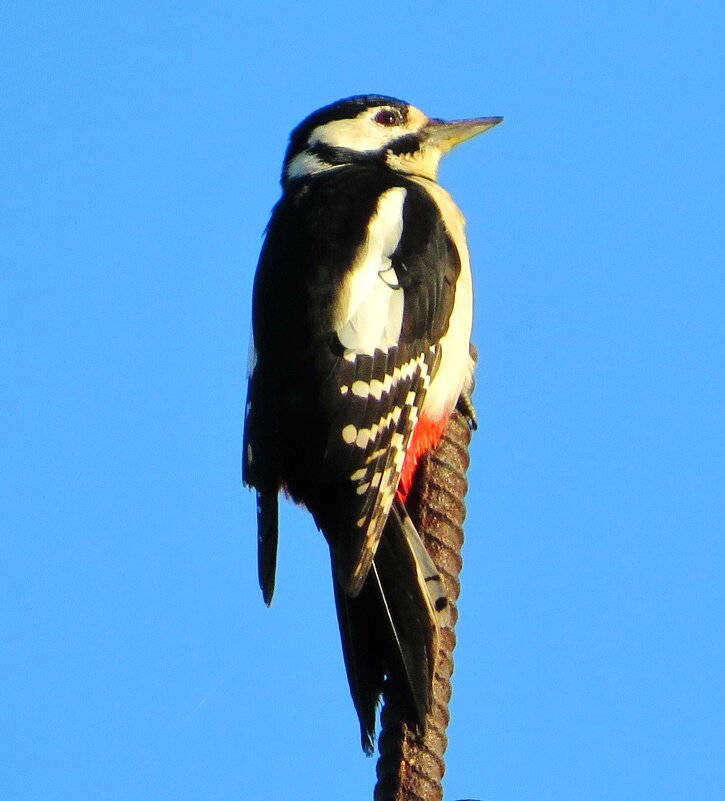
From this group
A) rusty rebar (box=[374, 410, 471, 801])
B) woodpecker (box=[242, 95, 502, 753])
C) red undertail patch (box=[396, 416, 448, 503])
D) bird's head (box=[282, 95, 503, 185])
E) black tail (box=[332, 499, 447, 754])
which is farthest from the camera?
bird's head (box=[282, 95, 503, 185])

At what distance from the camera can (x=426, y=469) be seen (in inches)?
127

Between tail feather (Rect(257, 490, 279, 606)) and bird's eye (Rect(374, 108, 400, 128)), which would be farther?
bird's eye (Rect(374, 108, 400, 128))

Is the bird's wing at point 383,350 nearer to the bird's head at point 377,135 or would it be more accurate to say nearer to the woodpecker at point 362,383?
the woodpecker at point 362,383

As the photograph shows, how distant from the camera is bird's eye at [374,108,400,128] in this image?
4.94m

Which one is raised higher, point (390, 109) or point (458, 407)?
point (390, 109)

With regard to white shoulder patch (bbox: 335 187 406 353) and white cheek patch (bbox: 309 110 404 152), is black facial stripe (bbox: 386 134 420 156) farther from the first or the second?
white shoulder patch (bbox: 335 187 406 353)

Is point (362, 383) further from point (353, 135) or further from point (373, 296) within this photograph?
point (353, 135)

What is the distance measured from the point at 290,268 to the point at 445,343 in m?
0.49

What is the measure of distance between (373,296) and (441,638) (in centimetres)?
114

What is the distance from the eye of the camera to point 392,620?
10.5ft

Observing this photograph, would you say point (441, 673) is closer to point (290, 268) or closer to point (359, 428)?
point (359, 428)

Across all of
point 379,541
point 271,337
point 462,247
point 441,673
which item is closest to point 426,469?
point 379,541

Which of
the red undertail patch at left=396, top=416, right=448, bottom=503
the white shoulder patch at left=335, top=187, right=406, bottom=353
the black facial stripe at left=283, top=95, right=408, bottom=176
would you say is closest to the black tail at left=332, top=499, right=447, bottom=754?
the red undertail patch at left=396, top=416, right=448, bottom=503

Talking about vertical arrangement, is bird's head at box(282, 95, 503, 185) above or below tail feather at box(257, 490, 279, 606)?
above
